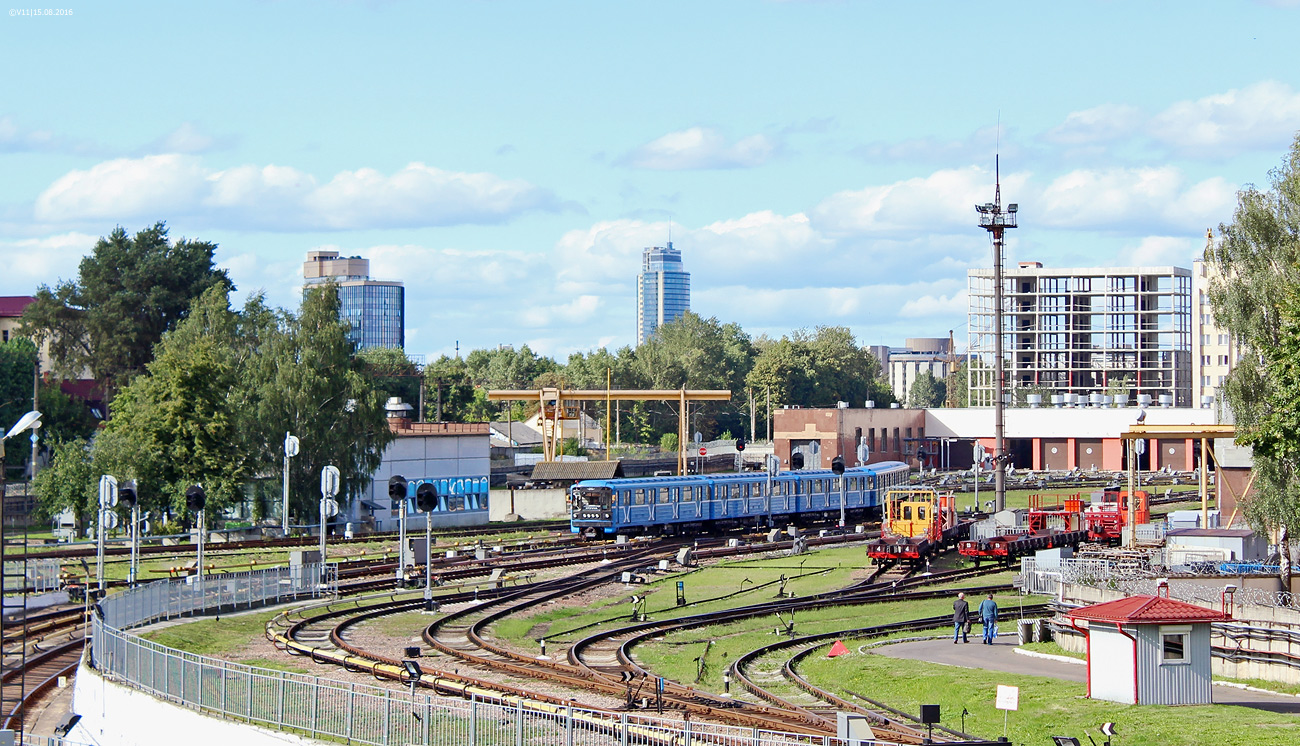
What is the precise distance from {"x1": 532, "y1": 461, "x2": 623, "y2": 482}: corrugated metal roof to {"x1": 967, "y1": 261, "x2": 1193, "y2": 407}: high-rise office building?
368ft

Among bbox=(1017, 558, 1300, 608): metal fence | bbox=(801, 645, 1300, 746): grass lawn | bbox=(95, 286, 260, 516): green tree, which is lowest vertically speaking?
bbox=(801, 645, 1300, 746): grass lawn

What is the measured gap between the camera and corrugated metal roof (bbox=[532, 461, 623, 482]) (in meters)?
79.1

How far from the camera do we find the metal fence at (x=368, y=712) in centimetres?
2008

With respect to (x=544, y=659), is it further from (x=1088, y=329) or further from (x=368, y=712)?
(x=1088, y=329)

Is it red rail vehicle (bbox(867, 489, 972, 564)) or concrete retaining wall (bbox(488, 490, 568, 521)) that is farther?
concrete retaining wall (bbox(488, 490, 568, 521))

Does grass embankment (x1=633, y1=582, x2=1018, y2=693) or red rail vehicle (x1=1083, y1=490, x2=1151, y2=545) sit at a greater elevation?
red rail vehicle (x1=1083, y1=490, x2=1151, y2=545)

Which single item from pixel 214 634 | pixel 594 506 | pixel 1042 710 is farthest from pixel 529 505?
pixel 1042 710

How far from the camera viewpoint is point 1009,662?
30031 millimetres

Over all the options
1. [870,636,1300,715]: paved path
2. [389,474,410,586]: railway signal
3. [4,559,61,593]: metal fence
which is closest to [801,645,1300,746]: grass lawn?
[870,636,1300,715]: paved path

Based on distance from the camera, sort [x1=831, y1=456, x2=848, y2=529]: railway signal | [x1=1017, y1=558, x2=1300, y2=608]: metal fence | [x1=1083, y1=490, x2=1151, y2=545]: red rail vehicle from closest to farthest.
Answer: [x1=1017, y1=558, x2=1300, y2=608]: metal fence < [x1=1083, y1=490, x2=1151, y2=545]: red rail vehicle < [x1=831, y1=456, x2=848, y2=529]: railway signal

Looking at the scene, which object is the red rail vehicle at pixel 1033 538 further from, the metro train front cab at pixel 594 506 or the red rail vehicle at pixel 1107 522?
the metro train front cab at pixel 594 506

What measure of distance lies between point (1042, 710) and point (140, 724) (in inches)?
→ 626

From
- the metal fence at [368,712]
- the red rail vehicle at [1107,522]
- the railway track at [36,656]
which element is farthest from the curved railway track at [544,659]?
the red rail vehicle at [1107,522]

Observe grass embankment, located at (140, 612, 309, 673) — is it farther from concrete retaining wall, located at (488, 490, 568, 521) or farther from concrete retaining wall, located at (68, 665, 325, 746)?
concrete retaining wall, located at (488, 490, 568, 521)
